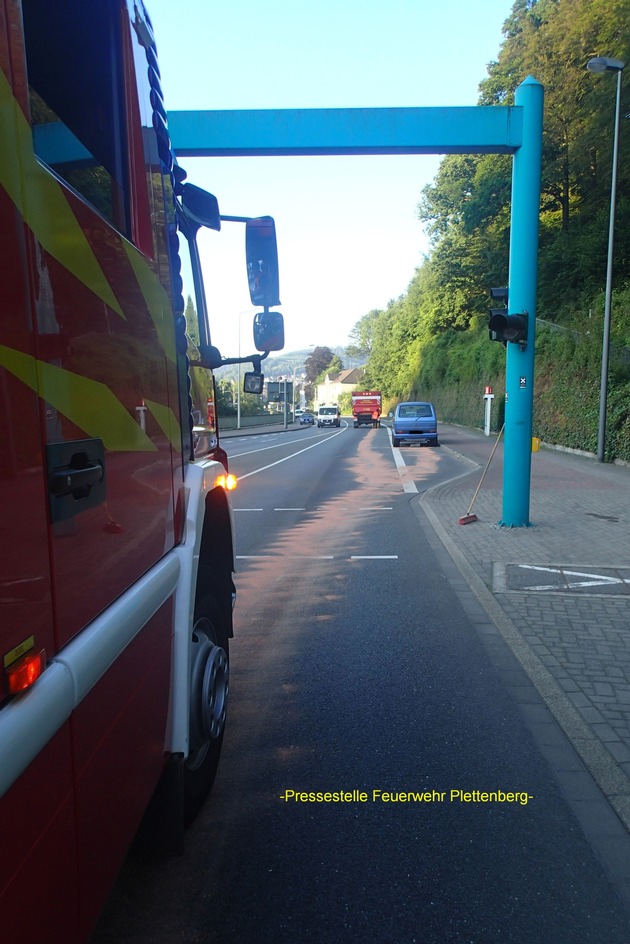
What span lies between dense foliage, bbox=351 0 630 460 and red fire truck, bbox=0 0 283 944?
17.7 meters

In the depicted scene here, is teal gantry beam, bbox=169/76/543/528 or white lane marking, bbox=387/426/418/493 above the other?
teal gantry beam, bbox=169/76/543/528

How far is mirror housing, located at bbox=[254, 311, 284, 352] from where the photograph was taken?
11.4 ft

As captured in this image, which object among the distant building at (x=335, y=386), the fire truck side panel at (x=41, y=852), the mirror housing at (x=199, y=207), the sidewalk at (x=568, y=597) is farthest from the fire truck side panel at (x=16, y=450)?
the distant building at (x=335, y=386)

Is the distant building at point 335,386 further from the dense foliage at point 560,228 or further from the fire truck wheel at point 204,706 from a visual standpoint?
the fire truck wheel at point 204,706

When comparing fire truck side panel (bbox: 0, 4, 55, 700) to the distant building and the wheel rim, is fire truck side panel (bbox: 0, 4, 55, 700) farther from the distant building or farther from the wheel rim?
the distant building

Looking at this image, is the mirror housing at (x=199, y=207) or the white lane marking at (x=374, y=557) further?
the white lane marking at (x=374, y=557)

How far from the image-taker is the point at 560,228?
115ft

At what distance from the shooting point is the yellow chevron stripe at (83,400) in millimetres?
1231

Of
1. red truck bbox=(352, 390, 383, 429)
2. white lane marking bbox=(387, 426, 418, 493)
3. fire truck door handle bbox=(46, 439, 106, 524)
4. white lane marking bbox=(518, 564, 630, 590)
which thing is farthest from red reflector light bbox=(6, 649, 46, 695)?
red truck bbox=(352, 390, 383, 429)

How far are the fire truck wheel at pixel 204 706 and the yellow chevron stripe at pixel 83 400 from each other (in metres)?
1.11

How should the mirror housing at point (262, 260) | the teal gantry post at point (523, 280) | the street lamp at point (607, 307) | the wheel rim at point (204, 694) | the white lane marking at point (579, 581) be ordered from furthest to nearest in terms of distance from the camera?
the street lamp at point (607, 307), the teal gantry post at point (523, 280), the white lane marking at point (579, 581), the mirror housing at point (262, 260), the wheel rim at point (204, 694)

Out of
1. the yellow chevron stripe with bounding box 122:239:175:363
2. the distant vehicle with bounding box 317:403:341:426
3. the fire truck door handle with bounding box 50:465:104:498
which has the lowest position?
the distant vehicle with bounding box 317:403:341:426

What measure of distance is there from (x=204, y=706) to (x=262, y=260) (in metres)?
2.12

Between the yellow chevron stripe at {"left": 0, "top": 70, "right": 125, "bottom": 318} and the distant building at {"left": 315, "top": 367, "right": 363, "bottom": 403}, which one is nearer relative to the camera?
the yellow chevron stripe at {"left": 0, "top": 70, "right": 125, "bottom": 318}
